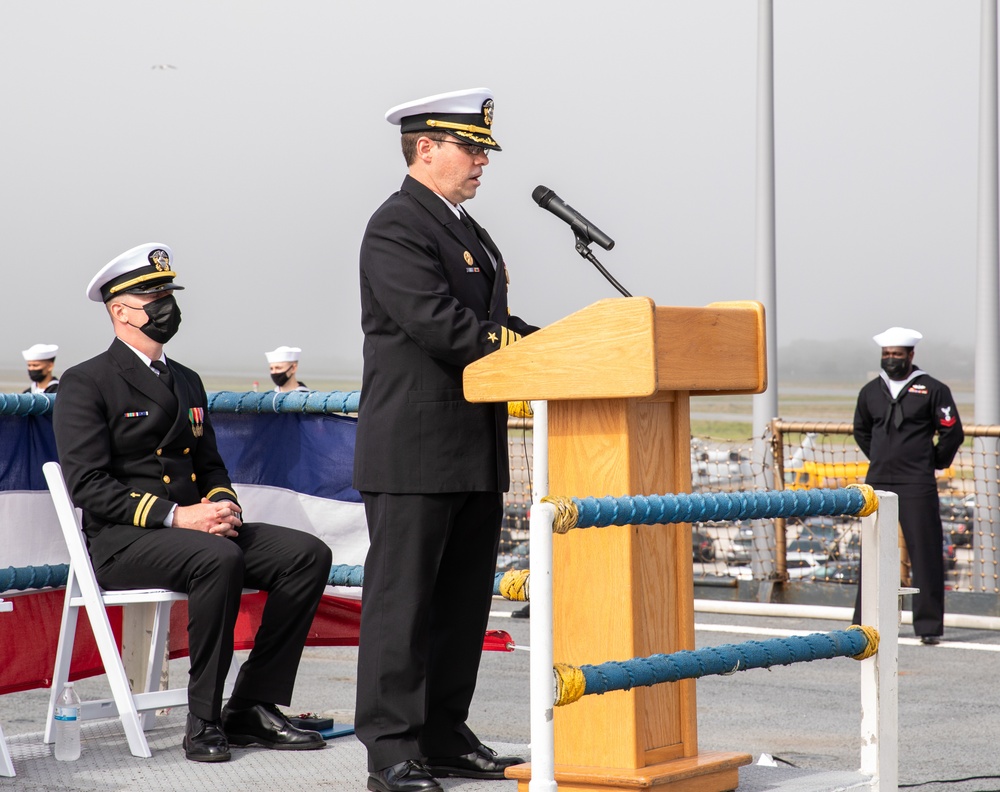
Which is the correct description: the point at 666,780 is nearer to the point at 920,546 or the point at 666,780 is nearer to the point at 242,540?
the point at 242,540

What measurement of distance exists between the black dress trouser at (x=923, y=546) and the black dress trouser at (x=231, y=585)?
5605mm

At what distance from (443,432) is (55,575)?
1713mm

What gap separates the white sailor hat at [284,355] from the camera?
13695 millimetres

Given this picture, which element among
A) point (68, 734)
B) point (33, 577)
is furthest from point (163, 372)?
point (68, 734)

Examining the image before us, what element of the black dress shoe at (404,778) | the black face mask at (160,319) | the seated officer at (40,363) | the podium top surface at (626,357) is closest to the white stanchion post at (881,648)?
the podium top surface at (626,357)

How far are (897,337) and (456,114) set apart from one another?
662 centimetres

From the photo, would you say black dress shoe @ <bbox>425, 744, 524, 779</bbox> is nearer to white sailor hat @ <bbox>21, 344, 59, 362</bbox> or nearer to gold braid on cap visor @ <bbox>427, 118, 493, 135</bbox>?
gold braid on cap visor @ <bbox>427, 118, 493, 135</bbox>

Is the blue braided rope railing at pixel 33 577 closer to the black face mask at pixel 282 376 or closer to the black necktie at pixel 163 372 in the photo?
the black necktie at pixel 163 372

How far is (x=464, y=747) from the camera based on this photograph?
411cm

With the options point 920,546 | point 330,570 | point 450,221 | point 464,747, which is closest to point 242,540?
point 330,570

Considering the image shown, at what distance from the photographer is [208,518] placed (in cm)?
470

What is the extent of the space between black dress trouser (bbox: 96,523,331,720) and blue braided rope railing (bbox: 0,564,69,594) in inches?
10.0

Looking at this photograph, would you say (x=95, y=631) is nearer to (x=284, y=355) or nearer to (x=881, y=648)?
(x=881, y=648)

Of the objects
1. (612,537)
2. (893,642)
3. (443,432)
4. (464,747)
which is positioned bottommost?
(464,747)
